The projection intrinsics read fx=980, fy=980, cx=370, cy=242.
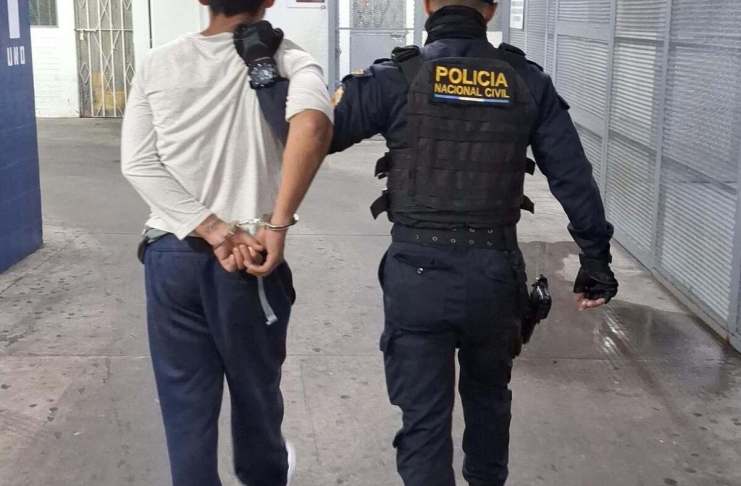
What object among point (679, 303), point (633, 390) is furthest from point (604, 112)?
point (633, 390)

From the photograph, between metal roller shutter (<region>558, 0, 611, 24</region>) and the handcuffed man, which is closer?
the handcuffed man

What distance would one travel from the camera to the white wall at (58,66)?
14.2 m

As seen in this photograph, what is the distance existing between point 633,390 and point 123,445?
235 cm

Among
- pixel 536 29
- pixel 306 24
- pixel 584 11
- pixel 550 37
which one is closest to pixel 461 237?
pixel 584 11

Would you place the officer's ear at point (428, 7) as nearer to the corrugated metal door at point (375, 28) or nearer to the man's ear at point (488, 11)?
the man's ear at point (488, 11)

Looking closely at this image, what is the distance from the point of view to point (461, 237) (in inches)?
119

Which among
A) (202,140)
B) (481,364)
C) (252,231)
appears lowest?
(481,364)

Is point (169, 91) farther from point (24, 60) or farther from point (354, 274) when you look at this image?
point (24, 60)

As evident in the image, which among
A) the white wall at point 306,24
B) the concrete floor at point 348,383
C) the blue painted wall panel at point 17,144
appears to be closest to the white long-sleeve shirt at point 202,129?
the concrete floor at point 348,383

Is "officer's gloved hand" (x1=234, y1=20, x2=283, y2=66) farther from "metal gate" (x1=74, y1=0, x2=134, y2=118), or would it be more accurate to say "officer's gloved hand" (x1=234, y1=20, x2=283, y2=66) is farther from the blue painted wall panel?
"metal gate" (x1=74, y1=0, x2=134, y2=118)

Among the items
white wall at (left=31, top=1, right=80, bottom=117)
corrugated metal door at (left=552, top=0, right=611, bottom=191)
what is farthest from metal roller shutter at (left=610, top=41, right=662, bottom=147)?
white wall at (left=31, top=1, right=80, bottom=117)

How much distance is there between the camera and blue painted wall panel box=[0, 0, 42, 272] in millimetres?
6379

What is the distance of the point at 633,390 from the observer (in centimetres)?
464

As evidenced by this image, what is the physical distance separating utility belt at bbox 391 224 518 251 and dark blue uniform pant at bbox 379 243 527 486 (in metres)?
0.02
